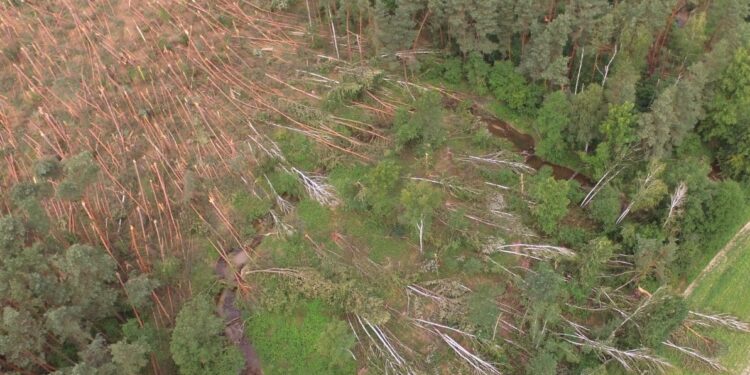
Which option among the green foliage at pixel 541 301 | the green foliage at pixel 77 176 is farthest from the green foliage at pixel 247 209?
the green foliage at pixel 541 301

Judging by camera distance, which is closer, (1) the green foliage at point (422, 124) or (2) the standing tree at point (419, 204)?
(2) the standing tree at point (419, 204)

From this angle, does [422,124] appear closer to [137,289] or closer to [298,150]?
[298,150]

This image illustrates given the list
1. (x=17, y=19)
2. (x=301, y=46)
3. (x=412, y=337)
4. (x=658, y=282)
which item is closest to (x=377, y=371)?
(x=412, y=337)

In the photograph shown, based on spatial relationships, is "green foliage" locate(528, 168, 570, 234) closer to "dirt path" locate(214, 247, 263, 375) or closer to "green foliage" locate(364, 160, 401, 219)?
"green foliage" locate(364, 160, 401, 219)

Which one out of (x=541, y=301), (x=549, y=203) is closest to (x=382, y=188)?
(x=549, y=203)

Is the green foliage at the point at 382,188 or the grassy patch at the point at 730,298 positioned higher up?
the green foliage at the point at 382,188

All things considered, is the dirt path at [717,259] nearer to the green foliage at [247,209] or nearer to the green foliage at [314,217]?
the green foliage at [314,217]
